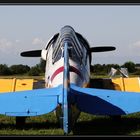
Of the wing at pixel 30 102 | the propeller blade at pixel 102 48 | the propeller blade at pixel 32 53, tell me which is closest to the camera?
the wing at pixel 30 102

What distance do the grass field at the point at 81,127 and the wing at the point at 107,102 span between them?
631 millimetres

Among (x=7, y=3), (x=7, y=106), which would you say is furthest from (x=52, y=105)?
(x=7, y=3)

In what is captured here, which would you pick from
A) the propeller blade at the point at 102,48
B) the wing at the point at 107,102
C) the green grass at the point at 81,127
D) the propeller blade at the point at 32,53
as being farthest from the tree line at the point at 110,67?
the wing at the point at 107,102

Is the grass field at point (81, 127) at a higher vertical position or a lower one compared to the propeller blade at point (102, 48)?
lower

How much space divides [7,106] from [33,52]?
23.0ft

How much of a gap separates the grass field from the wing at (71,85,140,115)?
63cm

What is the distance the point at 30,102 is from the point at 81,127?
1785 mm

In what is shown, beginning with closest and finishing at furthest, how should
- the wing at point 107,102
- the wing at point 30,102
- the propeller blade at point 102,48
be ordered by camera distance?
the wing at point 30,102
the wing at point 107,102
the propeller blade at point 102,48

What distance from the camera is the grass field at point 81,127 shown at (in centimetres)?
654

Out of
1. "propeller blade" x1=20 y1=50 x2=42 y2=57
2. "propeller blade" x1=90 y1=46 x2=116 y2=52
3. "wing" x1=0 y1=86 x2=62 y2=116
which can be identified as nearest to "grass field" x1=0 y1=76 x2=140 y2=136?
"wing" x1=0 y1=86 x2=62 y2=116

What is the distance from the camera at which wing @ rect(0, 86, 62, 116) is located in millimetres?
5473

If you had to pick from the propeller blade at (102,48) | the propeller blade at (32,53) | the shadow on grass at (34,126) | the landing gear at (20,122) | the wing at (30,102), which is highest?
the propeller blade at (102,48)

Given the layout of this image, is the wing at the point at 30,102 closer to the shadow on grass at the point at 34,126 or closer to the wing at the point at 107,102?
the wing at the point at 107,102

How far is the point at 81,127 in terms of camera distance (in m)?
7.25
